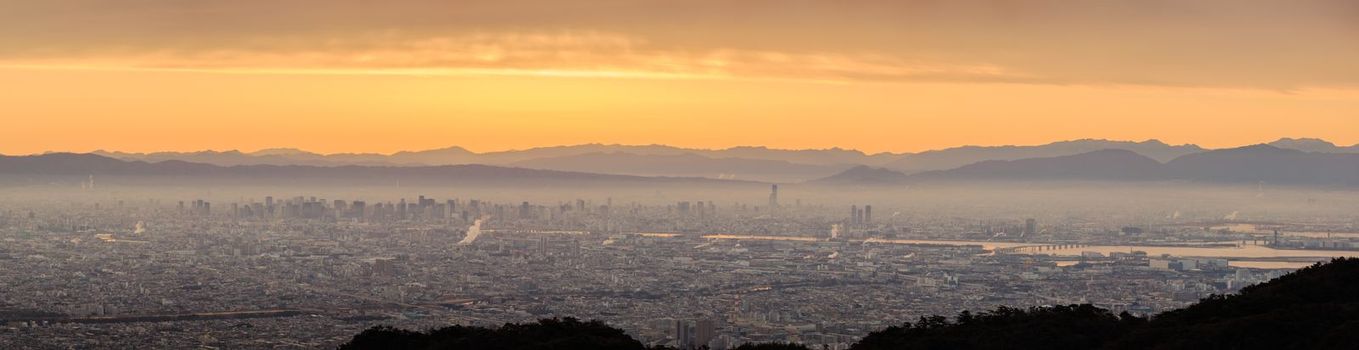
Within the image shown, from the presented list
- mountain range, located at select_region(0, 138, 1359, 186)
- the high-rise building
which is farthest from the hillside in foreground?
mountain range, located at select_region(0, 138, 1359, 186)

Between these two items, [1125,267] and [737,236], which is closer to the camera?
[1125,267]

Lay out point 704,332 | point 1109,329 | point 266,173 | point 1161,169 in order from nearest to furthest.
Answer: point 1109,329 < point 704,332 < point 266,173 < point 1161,169

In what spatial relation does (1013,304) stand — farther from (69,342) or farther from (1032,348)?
(1032,348)

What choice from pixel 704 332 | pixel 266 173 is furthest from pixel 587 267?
pixel 266 173

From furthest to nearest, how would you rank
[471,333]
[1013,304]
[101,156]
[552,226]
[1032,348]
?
[101,156], [552,226], [1013,304], [471,333], [1032,348]

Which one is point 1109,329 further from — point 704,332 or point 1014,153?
point 1014,153

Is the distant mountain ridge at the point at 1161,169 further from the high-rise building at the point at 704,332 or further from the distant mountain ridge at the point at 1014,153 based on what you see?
the high-rise building at the point at 704,332

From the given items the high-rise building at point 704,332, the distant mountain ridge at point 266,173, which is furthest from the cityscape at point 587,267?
the distant mountain ridge at point 266,173

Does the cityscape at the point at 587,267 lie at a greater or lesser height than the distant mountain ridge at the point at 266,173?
lesser

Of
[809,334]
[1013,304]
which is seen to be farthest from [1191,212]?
[809,334]
